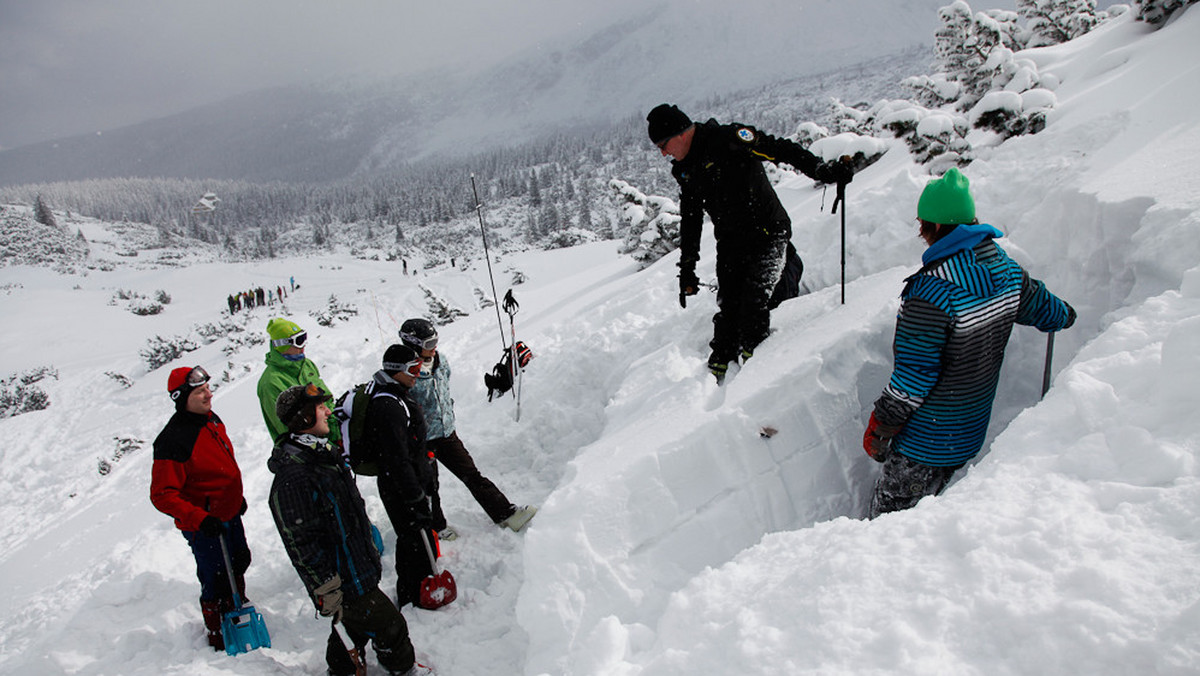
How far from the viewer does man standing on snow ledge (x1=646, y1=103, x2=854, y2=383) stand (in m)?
3.52

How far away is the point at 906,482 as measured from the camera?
256 centimetres

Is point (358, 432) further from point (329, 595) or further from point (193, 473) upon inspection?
point (193, 473)

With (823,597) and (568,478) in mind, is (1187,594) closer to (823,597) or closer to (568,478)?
(823,597)

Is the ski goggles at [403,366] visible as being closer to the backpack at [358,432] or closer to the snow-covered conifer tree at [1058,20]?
the backpack at [358,432]

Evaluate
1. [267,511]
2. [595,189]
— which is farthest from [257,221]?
[267,511]

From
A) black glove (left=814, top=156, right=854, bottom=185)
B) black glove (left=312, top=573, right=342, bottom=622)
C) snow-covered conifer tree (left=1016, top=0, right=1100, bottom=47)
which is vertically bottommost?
black glove (left=312, top=573, right=342, bottom=622)

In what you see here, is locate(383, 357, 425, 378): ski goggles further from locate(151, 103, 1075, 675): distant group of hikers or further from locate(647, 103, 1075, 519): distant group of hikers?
locate(647, 103, 1075, 519): distant group of hikers

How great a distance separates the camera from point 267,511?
4.89 meters

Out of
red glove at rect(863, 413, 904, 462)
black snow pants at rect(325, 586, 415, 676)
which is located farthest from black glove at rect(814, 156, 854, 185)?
black snow pants at rect(325, 586, 415, 676)

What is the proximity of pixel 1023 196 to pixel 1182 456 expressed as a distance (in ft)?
10.9

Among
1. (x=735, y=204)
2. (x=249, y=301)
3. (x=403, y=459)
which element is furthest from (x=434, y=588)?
(x=249, y=301)

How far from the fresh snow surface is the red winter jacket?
779 mm

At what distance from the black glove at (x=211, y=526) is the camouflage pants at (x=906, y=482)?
3.81 meters

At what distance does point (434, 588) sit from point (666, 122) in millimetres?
3433
